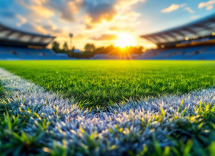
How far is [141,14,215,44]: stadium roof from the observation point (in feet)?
93.5

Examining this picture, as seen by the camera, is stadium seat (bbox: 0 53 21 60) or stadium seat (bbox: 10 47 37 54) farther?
stadium seat (bbox: 10 47 37 54)

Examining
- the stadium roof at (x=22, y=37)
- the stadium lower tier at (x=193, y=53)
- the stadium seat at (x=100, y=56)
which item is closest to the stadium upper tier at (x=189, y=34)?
the stadium lower tier at (x=193, y=53)

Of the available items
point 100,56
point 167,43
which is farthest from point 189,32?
point 100,56

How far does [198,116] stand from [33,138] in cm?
96

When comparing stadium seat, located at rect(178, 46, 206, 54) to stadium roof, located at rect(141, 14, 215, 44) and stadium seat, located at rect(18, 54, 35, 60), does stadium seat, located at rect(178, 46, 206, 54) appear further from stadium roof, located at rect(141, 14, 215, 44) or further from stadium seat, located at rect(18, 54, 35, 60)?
stadium seat, located at rect(18, 54, 35, 60)

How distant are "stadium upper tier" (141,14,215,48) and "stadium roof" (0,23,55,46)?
33931 millimetres

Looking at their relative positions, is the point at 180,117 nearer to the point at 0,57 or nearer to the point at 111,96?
the point at 111,96

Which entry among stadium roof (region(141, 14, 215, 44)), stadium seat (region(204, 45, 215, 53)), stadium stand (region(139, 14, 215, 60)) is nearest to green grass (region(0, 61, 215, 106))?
stadium roof (region(141, 14, 215, 44))

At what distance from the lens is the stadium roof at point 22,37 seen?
35456 millimetres

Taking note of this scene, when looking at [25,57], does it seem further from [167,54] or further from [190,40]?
[190,40]

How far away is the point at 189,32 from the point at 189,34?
6.35 ft

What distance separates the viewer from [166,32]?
3778cm

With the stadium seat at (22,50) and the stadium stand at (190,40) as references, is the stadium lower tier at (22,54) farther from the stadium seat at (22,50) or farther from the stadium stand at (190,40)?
the stadium stand at (190,40)

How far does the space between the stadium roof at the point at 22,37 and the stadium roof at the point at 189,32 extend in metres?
33.9
